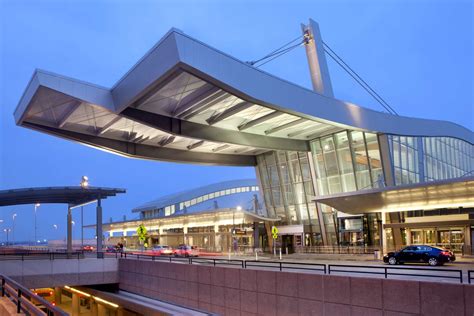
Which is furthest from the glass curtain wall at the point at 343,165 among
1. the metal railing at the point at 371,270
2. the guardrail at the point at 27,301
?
the guardrail at the point at 27,301

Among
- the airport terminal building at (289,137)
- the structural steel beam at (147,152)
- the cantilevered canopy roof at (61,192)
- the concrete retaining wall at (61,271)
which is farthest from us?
the cantilevered canopy roof at (61,192)

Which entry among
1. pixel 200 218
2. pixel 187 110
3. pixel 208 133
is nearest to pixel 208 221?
pixel 200 218

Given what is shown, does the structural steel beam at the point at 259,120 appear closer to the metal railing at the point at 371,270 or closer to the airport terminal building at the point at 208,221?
the metal railing at the point at 371,270

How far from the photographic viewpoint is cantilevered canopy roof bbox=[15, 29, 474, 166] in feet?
89.5

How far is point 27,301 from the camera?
375 inches

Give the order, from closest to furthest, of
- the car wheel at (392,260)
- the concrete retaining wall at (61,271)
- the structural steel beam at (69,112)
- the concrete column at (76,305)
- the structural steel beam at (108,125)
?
the car wheel at (392,260)
the concrete retaining wall at (61,271)
the structural steel beam at (69,112)
the structural steel beam at (108,125)
the concrete column at (76,305)

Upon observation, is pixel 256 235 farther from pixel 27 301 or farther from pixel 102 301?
pixel 27 301

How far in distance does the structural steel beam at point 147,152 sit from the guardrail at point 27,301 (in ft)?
86.8

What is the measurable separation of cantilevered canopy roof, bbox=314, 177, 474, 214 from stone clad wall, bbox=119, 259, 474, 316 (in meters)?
14.6

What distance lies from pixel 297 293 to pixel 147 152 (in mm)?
30166

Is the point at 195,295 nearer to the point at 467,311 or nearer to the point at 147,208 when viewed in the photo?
the point at 467,311

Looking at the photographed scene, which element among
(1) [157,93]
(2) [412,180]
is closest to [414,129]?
(2) [412,180]

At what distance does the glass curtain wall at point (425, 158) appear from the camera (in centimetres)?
4162

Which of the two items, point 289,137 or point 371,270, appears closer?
point 371,270
